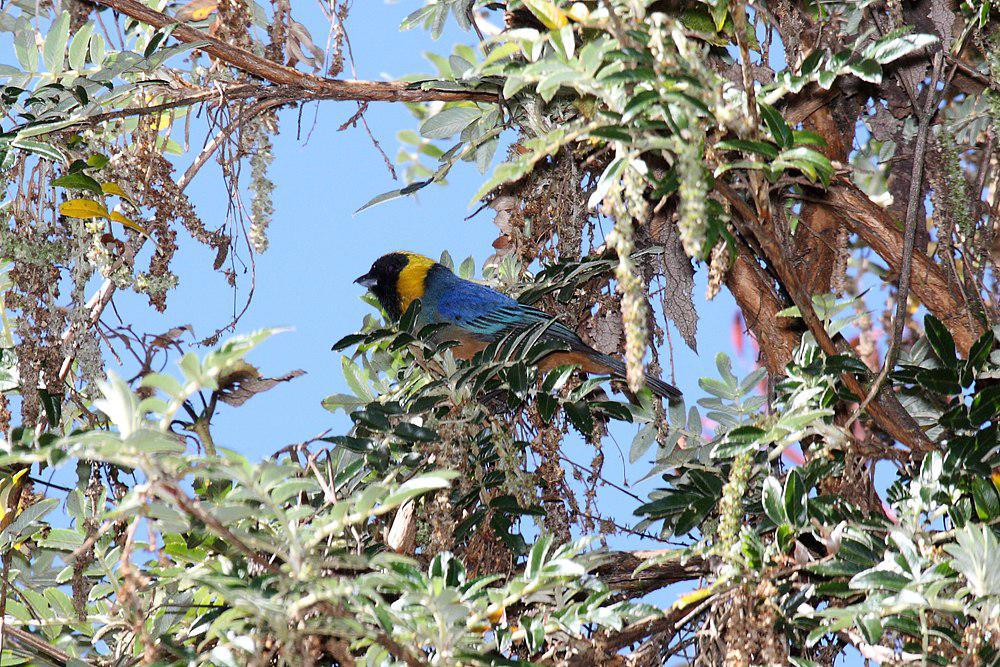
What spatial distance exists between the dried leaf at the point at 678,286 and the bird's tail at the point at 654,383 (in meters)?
0.18

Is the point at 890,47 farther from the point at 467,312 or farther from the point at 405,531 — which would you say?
the point at 467,312

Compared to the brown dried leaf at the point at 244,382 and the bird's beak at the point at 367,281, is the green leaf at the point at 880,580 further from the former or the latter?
the bird's beak at the point at 367,281

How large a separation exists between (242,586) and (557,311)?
81.5 inches

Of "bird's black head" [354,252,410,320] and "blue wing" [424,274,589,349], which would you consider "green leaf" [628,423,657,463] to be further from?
"bird's black head" [354,252,410,320]

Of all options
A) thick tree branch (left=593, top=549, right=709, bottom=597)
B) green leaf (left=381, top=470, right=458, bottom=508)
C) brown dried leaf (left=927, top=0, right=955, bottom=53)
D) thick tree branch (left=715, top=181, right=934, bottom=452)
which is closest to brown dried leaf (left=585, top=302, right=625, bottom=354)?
thick tree branch (left=715, top=181, right=934, bottom=452)

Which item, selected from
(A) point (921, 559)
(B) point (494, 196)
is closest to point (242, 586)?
(A) point (921, 559)

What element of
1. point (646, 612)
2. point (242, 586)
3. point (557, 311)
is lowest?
point (242, 586)

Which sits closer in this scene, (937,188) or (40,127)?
(40,127)

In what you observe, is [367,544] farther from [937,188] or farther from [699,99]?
[937,188]

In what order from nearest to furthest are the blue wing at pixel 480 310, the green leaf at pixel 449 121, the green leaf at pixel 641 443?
1. the green leaf at pixel 641 443
2. the green leaf at pixel 449 121
3. the blue wing at pixel 480 310

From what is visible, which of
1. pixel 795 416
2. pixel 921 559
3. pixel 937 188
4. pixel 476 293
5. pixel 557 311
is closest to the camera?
pixel 921 559

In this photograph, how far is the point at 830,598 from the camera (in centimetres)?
277

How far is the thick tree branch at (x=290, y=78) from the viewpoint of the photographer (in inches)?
125

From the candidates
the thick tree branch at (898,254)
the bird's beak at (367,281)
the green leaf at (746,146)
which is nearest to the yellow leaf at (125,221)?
the green leaf at (746,146)
